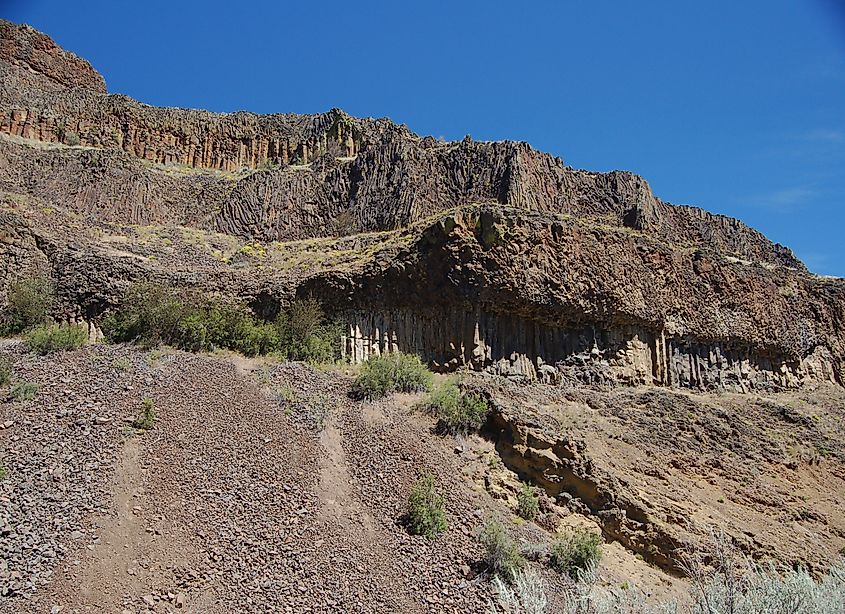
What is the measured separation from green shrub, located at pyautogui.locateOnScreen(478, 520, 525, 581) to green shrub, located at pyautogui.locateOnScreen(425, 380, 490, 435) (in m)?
3.91

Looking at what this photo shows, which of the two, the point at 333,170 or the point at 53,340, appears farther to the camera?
the point at 333,170

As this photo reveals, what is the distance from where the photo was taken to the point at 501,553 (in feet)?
44.1

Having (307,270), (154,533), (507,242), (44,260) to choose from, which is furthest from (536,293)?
(44,260)

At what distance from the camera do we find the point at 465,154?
102ft

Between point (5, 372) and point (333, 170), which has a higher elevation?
point (333, 170)

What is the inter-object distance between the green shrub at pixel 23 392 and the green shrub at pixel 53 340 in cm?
234

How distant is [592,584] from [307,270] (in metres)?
14.3

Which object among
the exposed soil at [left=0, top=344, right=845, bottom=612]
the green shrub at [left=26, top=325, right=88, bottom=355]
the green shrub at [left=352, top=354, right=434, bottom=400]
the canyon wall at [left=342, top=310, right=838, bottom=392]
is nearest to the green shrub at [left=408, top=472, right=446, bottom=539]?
the exposed soil at [left=0, top=344, right=845, bottom=612]

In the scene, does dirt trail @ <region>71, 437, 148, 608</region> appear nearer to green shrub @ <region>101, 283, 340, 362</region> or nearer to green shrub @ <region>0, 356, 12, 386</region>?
green shrub @ <region>0, 356, 12, 386</region>

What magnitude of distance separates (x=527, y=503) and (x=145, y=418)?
8.21 metres

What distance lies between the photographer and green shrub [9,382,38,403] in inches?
→ 615

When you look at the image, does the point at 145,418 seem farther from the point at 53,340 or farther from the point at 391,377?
the point at 391,377

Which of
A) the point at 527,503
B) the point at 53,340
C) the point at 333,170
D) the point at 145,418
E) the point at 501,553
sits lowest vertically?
the point at 501,553

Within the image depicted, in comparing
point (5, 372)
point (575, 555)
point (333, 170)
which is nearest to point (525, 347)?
point (575, 555)
